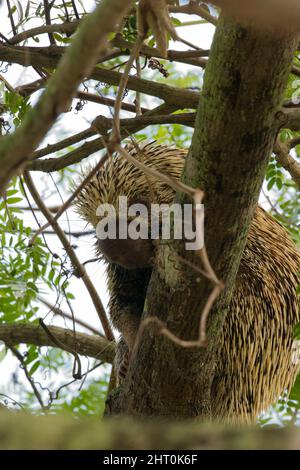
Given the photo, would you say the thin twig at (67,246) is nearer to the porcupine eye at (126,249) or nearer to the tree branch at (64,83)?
the porcupine eye at (126,249)

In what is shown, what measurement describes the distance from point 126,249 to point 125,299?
0.51 meters

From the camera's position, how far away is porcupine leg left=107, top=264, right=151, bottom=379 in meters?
3.52

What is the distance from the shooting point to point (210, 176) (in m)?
2.25

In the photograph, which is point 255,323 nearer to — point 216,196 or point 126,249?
point 126,249

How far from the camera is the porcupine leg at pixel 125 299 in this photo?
352 cm

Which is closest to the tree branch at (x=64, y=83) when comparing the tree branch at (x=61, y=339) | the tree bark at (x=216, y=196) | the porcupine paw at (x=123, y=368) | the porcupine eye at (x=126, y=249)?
the tree bark at (x=216, y=196)

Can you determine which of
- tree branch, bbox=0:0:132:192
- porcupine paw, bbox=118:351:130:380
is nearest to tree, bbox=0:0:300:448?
tree branch, bbox=0:0:132:192

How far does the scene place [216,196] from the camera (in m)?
2.27

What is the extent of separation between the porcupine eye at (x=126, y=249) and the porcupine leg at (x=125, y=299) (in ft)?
0.77

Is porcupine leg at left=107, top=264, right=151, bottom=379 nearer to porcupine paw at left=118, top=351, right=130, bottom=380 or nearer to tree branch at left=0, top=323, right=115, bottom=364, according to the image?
porcupine paw at left=118, top=351, right=130, bottom=380

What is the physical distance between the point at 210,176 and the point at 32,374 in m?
1.86

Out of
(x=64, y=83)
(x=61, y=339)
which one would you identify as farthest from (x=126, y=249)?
(x=64, y=83)

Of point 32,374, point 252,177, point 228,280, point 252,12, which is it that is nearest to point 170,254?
point 228,280
